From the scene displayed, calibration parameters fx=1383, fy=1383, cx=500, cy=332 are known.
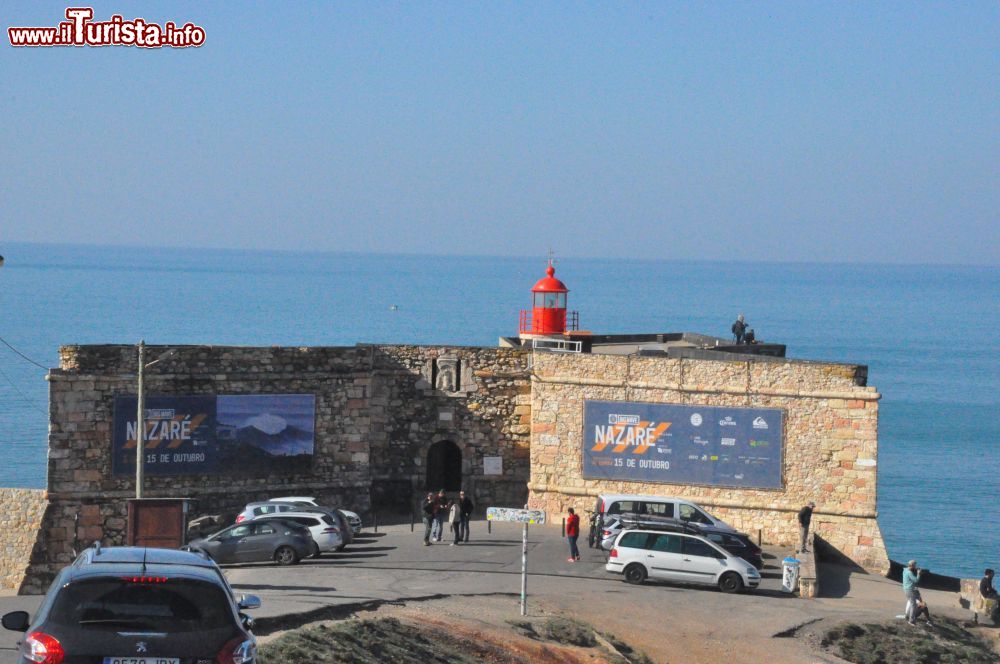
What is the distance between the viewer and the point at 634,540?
94.7 ft

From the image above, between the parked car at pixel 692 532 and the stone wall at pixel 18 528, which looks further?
the stone wall at pixel 18 528

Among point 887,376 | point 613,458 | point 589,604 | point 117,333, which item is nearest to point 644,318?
point 887,376

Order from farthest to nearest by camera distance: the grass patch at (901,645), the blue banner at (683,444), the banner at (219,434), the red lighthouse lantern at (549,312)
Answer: the red lighthouse lantern at (549,312)
the blue banner at (683,444)
the banner at (219,434)
the grass patch at (901,645)

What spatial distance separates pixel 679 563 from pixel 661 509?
12.1 feet

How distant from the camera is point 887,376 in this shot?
353 ft

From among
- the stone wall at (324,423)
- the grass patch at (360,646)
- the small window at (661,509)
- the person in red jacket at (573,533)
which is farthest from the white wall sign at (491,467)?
the grass patch at (360,646)

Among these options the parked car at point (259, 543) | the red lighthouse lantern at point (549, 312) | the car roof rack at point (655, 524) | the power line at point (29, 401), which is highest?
the red lighthouse lantern at point (549, 312)

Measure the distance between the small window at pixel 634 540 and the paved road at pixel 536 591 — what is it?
0.82 meters

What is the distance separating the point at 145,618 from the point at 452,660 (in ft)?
32.5

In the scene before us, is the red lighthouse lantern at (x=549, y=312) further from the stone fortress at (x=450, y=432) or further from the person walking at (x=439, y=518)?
the person walking at (x=439, y=518)

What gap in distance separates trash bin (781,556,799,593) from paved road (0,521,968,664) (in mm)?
292

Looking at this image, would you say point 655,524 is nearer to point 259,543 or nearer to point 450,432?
point 450,432

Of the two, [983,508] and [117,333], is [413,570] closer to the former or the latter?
[983,508]

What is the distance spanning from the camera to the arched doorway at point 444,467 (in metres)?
37.8
